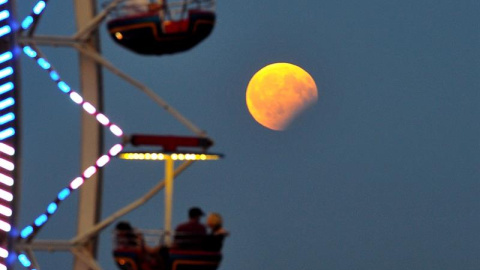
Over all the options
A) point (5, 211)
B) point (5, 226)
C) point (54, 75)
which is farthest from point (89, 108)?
point (5, 226)

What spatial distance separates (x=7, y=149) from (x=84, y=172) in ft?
3.63

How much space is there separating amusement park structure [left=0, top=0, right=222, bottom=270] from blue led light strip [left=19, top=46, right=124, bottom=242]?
0.01 meters

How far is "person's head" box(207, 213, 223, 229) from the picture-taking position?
25078mm

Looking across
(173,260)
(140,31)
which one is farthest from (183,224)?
(140,31)

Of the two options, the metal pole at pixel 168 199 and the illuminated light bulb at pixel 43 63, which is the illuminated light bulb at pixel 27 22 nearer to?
the illuminated light bulb at pixel 43 63

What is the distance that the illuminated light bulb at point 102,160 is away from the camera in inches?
1073

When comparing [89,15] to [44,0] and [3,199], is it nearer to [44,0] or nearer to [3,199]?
[44,0]

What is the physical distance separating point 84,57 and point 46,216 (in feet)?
7.05

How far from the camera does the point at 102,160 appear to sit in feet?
89.6

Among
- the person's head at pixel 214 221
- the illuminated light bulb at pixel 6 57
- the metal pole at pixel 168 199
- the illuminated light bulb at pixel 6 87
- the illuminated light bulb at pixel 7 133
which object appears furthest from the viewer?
the illuminated light bulb at pixel 6 57

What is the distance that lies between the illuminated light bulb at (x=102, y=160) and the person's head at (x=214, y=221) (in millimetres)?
2602

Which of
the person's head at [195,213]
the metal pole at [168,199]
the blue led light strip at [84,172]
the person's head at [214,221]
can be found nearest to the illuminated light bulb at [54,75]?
the blue led light strip at [84,172]

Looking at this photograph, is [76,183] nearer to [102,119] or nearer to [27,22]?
[102,119]

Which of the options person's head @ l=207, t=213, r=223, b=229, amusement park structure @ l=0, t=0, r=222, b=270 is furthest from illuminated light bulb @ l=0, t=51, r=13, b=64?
person's head @ l=207, t=213, r=223, b=229
